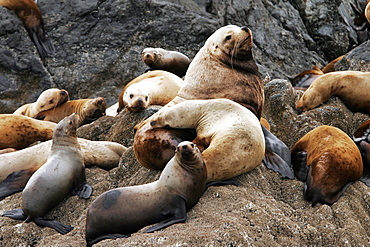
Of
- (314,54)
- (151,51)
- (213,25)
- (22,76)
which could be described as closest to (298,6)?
(314,54)

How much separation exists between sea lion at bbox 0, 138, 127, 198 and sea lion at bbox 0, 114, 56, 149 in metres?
1.05

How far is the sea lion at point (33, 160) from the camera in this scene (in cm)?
618

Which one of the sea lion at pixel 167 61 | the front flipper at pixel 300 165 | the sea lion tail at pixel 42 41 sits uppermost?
the front flipper at pixel 300 165

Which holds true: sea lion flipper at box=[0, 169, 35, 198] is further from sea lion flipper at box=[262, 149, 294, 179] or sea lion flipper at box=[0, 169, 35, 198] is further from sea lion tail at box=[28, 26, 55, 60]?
sea lion tail at box=[28, 26, 55, 60]

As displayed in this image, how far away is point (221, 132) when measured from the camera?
530 cm

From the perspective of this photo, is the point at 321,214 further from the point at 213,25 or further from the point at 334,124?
the point at 213,25

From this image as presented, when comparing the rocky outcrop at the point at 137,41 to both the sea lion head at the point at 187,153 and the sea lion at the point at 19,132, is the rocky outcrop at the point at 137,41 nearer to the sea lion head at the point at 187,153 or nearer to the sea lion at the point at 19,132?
the sea lion at the point at 19,132

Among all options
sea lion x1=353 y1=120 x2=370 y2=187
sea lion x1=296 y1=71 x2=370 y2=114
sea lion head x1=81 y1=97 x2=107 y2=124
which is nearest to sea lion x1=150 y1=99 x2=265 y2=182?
sea lion x1=353 y1=120 x2=370 y2=187

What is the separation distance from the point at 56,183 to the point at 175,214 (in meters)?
1.67

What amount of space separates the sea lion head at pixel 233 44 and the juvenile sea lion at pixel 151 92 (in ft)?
5.43

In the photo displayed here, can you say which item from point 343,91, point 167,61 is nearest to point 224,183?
point 343,91

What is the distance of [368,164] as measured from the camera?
5.89 meters

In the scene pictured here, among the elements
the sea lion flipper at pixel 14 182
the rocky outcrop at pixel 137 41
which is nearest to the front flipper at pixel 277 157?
the rocky outcrop at pixel 137 41

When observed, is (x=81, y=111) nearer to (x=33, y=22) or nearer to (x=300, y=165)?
(x=33, y=22)
